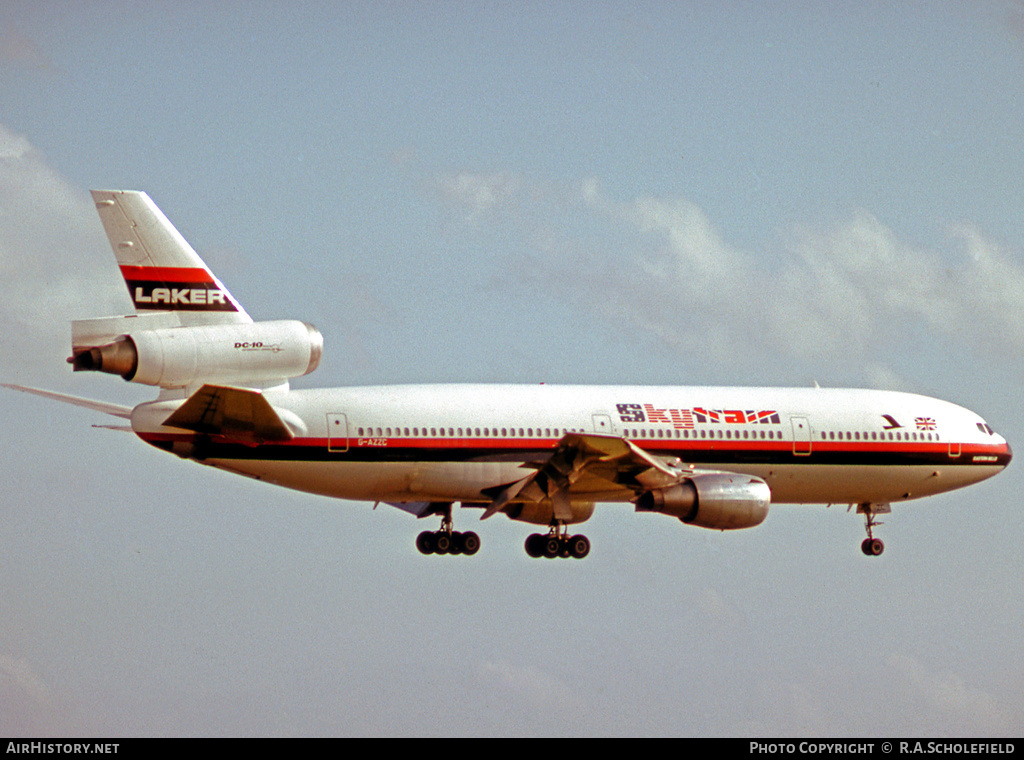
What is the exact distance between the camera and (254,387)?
3609 centimetres

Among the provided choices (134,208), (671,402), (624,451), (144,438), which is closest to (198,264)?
(134,208)

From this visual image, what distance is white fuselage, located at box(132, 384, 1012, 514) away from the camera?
37250mm

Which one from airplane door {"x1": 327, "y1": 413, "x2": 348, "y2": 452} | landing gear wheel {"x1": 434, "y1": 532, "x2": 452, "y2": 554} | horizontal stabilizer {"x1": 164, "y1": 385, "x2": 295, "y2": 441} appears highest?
airplane door {"x1": 327, "y1": 413, "x2": 348, "y2": 452}

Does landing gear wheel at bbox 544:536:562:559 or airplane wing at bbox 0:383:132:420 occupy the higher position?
airplane wing at bbox 0:383:132:420

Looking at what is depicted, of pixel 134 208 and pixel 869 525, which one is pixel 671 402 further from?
pixel 134 208

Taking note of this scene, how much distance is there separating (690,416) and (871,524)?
26.3 ft

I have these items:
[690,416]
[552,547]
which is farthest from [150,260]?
[690,416]

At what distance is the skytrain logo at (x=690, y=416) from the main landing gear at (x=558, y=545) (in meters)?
4.02

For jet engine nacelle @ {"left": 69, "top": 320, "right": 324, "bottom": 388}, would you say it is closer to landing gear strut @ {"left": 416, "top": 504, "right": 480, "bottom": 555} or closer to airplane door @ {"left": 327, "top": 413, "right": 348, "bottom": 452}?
airplane door @ {"left": 327, "top": 413, "right": 348, "bottom": 452}

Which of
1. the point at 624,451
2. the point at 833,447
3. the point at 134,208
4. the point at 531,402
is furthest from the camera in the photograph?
the point at 833,447

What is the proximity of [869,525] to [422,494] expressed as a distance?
48.9ft

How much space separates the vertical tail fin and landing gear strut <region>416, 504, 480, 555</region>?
10492 mm

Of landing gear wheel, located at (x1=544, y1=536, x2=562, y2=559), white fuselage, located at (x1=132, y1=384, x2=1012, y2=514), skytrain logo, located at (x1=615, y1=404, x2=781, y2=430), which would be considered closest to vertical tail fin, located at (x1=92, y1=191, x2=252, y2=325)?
white fuselage, located at (x1=132, y1=384, x2=1012, y2=514)

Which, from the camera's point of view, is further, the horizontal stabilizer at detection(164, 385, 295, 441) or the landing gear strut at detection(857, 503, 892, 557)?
the landing gear strut at detection(857, 503, 892, 557)
